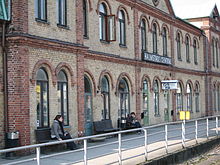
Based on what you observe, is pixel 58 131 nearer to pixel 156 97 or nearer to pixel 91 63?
pixel 91 63

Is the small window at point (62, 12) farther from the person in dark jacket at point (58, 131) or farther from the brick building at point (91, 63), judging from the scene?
the person in dark jacket at point (58, 131)

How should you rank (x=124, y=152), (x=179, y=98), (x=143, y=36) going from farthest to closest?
1. (x=179, y=98)
2. (x=143, y=36)
3. (x=124, y=152)

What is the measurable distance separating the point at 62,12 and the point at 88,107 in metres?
4.84

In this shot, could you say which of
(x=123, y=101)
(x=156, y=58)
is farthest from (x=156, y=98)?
(x=123, y=101)

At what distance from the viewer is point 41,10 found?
16.6 m

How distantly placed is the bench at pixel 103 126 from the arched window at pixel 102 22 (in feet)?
14.0

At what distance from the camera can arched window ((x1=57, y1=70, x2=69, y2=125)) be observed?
17562 mm

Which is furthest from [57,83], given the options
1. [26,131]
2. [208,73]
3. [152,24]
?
[208,73]

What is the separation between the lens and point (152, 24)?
27.6 m

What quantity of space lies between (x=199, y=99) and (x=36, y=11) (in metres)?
23.3

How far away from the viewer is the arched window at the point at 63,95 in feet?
57.6

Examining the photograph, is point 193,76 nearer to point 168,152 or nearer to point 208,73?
point 208,73

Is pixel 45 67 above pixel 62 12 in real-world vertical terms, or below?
below

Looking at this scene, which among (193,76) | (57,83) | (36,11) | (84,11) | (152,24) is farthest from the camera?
(193,76)
